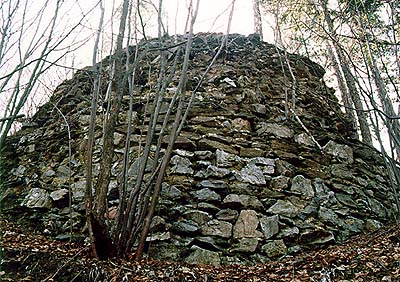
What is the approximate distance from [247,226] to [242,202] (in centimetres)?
25

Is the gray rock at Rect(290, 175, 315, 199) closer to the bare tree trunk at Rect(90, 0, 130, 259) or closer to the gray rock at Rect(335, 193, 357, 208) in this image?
the gray rock at Rect(335, 193, 357, 208)

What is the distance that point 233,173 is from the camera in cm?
372

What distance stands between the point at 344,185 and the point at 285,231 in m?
1.03

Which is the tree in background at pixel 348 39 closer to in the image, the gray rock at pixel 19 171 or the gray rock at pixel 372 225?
the gray rock at pixel 372 225

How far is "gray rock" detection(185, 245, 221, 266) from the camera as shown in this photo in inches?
117

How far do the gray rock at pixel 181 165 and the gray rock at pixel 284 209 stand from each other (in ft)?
2.74

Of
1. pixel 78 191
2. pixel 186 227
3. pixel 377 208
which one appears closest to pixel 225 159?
pixel 186 227

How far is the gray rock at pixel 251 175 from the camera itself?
3.70m

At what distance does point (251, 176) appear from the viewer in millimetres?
3736

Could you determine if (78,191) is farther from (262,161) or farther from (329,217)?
(329,217)

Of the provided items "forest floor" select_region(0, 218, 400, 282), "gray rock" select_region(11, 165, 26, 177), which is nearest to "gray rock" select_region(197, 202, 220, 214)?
"forest floor" select_region(0, 218, 400, 282)

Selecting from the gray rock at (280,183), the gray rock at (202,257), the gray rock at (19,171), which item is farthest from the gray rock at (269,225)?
the gray rock at (19,171)

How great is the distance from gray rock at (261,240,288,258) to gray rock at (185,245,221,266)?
418 mm

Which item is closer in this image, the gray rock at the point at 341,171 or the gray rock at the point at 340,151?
the gray rock at the point at 341,171
